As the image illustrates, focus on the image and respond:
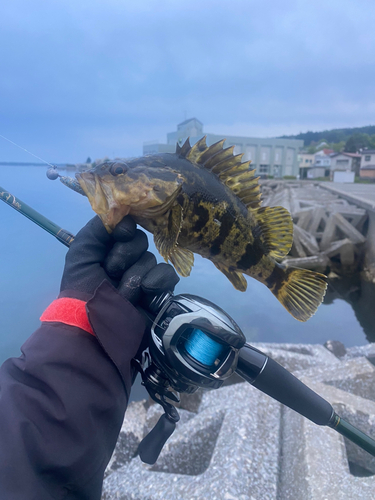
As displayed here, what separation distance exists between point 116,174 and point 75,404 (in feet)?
3.06

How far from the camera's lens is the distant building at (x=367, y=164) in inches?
1980

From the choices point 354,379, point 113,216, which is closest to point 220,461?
point 354,379

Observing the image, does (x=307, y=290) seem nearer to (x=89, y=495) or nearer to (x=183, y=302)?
(x=183, y=302)

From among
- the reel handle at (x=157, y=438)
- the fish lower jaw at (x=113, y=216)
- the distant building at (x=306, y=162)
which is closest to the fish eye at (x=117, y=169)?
the fish lower jaw at (x=113, y=216)

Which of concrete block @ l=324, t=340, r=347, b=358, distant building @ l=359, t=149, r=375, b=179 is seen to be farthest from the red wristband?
distant building @ l=359, t=149, r=375, b=179

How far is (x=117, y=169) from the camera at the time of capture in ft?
4.83

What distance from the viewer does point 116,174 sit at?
146 centimetres

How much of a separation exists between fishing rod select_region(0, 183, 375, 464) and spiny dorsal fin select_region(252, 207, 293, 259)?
547 mm

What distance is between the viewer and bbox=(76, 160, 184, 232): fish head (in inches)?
55.4

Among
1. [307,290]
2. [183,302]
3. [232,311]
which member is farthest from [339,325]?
[183,302]

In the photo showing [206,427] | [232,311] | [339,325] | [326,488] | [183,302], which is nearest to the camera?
[183,302]

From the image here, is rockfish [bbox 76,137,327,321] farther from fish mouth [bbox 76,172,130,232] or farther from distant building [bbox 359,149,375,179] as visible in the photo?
distant building [bbox 359,149,375,179]

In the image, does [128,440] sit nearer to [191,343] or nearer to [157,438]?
[157,438]

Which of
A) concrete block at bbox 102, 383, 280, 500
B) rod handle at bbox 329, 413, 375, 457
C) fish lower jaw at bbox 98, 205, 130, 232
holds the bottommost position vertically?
concrete block at bbox 102, 383, 280, 500
